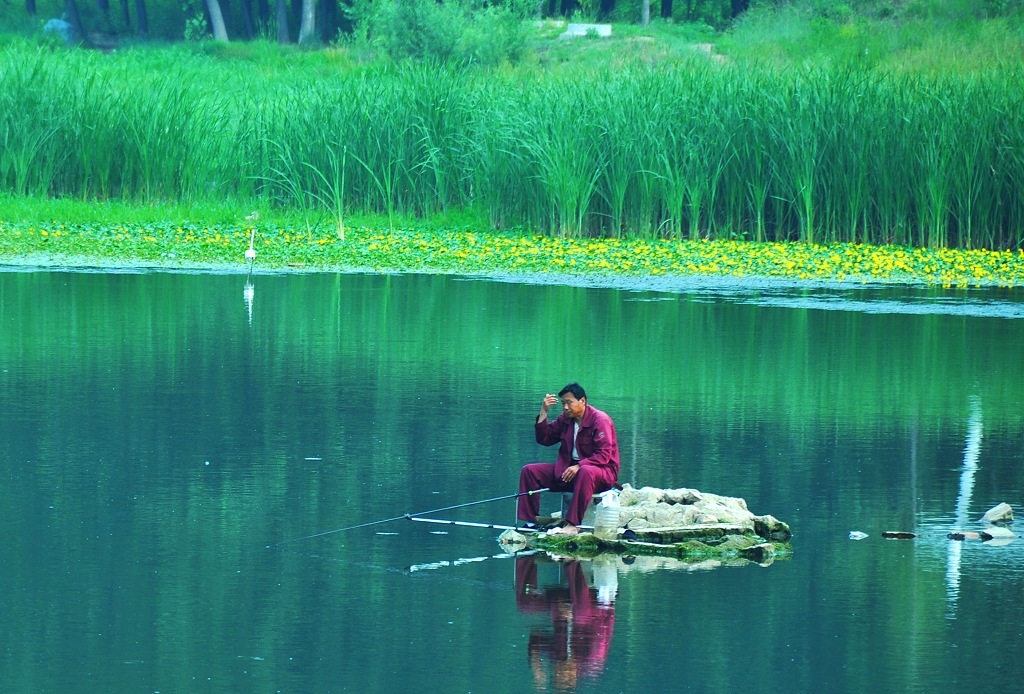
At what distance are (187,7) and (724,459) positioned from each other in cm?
6546

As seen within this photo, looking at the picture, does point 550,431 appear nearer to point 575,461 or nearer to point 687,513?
point 575,461

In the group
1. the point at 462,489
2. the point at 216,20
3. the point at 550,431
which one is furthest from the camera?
the point at 216,20

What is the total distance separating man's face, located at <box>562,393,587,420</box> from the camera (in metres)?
9.37

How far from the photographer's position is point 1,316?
56.9 feet

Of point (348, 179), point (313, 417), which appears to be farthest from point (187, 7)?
point (313, 417)

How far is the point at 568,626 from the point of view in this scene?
24.5ft

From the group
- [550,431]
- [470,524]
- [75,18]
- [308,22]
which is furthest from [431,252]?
[75,18]

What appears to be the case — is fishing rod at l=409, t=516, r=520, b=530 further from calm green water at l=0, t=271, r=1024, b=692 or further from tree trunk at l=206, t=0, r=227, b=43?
tree trunk at l=206, t=0, r=227, b=43

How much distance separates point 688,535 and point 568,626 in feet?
5.31

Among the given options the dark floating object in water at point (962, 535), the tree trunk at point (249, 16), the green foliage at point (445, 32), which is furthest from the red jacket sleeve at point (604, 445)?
the tree trunk at point (249, 16)

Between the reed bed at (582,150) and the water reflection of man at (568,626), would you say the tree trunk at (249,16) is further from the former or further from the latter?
the water reflection of man at (568,626)

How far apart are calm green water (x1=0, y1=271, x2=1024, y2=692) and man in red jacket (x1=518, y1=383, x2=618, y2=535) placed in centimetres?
36

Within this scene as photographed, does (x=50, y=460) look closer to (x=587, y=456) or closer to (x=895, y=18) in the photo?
(x=587, y=456)

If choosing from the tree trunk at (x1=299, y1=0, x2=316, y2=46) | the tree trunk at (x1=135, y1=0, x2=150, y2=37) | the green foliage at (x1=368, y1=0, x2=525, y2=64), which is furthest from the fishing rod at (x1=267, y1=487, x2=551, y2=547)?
the tree trunk at (x1=135, y1=0, x2=150, y2=37)
